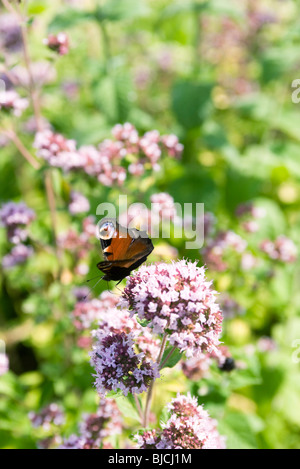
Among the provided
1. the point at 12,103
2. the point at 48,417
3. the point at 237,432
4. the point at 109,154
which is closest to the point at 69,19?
the point at 12,103

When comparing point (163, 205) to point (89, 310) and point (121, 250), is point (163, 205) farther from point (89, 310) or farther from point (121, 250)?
point (121, 250)

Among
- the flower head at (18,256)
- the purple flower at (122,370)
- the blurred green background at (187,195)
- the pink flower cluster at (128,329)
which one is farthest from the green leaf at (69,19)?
the purple flower at (122,370)

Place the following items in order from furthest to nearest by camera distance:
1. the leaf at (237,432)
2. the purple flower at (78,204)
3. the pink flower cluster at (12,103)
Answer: the purple flower at (78,204), the pink flower cluster at (12,103), the leaf at (237,432)

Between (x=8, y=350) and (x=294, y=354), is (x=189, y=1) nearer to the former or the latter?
(x=294, y=354)

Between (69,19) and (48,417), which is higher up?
(69,19)

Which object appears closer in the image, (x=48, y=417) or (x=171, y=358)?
(x=171, y=358)

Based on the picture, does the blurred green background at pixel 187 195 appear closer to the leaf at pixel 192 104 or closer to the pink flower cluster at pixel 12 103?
the leaf at pixel 192 104

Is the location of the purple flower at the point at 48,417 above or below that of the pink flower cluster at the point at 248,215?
below
